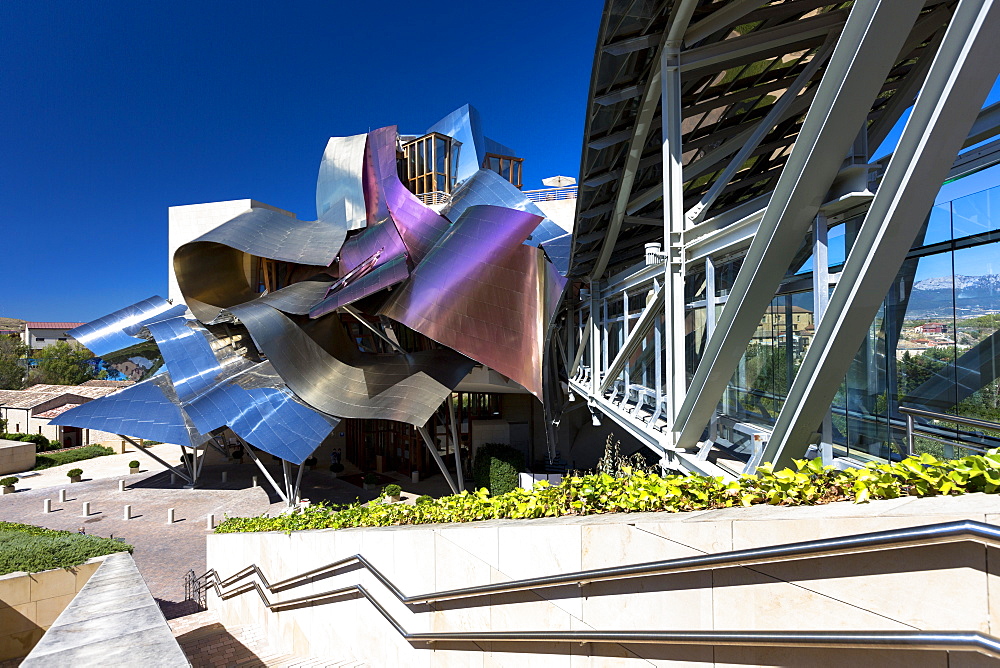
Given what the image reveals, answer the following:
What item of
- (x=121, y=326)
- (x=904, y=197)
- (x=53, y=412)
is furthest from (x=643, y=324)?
(x=53, y=412)

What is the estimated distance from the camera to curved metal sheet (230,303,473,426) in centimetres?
1986

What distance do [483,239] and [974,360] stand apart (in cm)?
1601

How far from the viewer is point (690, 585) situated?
109 inches

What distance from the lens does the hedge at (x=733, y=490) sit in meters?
2.17

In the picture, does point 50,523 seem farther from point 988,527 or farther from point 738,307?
point 988,527

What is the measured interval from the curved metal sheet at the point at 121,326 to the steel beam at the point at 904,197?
3383 centimetres

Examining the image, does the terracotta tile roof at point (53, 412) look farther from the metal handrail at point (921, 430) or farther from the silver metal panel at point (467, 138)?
the metal handrail at point (921, 430)

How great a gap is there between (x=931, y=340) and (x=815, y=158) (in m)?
1.78

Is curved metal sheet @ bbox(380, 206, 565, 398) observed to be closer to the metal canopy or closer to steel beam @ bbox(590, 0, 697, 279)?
the metal canopy

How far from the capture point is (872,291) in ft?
10.8

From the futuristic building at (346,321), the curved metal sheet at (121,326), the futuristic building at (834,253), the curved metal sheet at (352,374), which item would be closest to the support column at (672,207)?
the futuristic building at (834,253)

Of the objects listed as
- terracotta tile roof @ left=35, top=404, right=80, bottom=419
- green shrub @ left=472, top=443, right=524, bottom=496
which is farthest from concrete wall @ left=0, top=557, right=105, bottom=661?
terracotta tile roof @ left=35, top=404, right=80, bottom=419

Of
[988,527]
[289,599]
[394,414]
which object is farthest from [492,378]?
[988,527]

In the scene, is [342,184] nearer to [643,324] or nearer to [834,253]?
[643,324]
